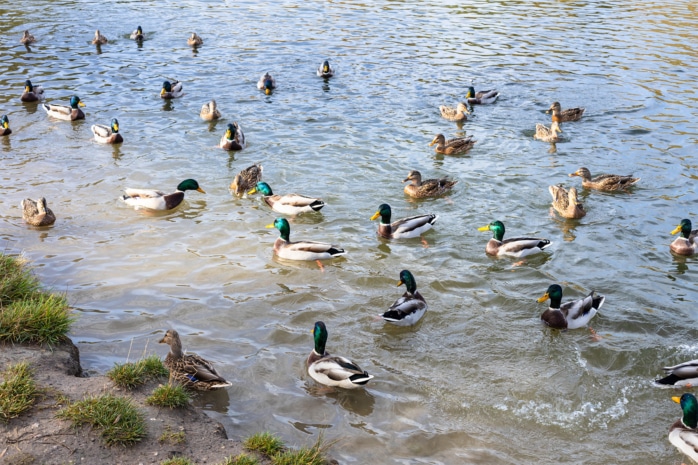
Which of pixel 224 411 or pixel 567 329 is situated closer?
pixel 224 411

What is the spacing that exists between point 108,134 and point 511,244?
9.83 m

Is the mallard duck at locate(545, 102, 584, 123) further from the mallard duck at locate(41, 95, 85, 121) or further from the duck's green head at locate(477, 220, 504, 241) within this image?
the mallard duck at locate(41, 95, 85, 121)

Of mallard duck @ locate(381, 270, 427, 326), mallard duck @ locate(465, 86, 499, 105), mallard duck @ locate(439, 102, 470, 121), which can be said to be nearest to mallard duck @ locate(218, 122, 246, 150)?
mallard duck @ locate(439, 102, 470, 121)

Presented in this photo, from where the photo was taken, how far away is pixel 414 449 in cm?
744

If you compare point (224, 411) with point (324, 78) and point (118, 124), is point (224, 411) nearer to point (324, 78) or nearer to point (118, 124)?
point (118, 124)

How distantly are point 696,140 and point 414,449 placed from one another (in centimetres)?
1264

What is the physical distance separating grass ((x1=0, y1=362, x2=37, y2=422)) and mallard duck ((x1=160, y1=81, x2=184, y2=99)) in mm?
13279

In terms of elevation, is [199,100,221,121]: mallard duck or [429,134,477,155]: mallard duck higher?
[199,100,221,121]: mallard duck

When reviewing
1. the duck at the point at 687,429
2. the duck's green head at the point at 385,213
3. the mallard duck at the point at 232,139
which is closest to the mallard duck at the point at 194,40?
the mallard duck at the point at 232,139

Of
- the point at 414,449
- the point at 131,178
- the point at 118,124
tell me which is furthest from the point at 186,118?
the point at 414,449

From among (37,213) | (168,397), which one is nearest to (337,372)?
(168,397)

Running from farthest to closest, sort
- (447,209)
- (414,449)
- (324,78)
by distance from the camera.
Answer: (324,78), (447,209), (414,449)

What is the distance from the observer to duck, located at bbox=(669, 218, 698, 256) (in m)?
11.9

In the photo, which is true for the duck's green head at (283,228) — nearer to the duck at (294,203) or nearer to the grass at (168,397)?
the duck at (294,203)
